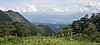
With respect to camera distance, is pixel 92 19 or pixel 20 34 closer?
pixel 20 34

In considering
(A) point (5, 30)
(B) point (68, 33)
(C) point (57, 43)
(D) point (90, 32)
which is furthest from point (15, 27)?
(C) point (57, 43)

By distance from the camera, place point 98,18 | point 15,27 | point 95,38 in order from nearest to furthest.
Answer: point 95,38 < point 15,27 < point 98,18

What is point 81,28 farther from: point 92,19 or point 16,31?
point 16,31

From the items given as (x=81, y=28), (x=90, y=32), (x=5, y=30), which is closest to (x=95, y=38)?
(x=90, y=32)

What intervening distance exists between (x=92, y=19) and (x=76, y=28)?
5041mm

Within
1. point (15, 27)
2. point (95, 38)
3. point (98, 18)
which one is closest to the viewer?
point (95, 38)

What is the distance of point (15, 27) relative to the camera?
2242 inches

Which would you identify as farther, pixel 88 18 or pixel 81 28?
pixel 88 18

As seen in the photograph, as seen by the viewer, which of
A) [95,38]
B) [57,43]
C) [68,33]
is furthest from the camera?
[68,33]

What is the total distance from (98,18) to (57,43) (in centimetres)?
2862

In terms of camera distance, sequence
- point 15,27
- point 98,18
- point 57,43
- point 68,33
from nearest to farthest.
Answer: point 57,43 < point 68,33 < point 15,27 < point 98,18

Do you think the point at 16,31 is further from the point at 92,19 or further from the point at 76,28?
the point at 92,19

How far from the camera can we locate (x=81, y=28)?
58.9 m

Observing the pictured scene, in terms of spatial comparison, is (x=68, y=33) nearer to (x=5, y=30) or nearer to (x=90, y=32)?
(x=90, y=32)
